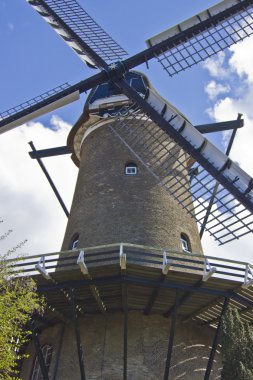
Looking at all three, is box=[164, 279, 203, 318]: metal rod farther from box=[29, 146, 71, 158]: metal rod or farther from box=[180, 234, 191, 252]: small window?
box=[29, 146, 71, 158]: metal rod

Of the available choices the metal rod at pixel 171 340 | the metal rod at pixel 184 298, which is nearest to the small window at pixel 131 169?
the metal rod at pixel 184 298

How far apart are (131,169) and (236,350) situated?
253 inches

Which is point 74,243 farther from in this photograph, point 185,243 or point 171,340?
point 171,340

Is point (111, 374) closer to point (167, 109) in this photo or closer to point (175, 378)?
point (175, 378)

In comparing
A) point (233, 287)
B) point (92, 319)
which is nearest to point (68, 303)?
point (92, 319)

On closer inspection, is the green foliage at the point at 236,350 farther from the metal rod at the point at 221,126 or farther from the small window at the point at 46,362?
the metal rod at the point at 221,126

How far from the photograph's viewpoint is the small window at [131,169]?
43.6ft

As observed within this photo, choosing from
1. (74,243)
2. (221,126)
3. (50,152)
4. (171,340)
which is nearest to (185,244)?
(74,243)

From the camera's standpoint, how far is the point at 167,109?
12.7 metres

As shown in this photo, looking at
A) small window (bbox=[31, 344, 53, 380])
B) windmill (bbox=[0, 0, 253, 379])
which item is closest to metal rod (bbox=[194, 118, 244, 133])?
windmill (bbox=[0, 0, 253, 379])

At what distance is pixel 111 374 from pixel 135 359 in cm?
64

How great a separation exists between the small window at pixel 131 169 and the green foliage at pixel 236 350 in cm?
551

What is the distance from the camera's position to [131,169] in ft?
44.2

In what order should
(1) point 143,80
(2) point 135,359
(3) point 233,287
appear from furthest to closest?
(1) point 143,80, (2) point 135,359, (3) point 233,287
